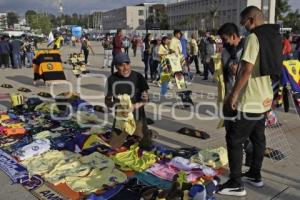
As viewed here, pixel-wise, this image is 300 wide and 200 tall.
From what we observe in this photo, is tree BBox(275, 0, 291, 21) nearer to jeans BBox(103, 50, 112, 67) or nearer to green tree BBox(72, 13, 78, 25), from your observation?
jeans BBox(103, 50, 112, 67)

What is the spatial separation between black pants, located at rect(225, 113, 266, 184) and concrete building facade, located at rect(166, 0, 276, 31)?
242 feet

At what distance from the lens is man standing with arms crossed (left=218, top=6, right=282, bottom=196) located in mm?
4109

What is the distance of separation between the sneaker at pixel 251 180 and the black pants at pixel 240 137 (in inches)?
14.7

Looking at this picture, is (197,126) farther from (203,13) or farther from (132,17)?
(132,17)

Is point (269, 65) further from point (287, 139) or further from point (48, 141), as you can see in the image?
point (48, 141)

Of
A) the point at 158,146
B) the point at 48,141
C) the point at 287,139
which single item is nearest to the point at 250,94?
the point at 158,146

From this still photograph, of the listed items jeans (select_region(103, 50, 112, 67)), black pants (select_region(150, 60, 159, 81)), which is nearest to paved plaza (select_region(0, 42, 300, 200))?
black pants (select_region(150, 60, 159, 81))

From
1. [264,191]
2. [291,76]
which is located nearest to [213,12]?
[291,76]

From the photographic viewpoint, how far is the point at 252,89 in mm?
4324

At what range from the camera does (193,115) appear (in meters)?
8.98

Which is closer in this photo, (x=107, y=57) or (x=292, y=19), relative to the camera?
(x=107, y=57)

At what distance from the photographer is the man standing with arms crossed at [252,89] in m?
4.11

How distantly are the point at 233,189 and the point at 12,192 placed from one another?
113 inches

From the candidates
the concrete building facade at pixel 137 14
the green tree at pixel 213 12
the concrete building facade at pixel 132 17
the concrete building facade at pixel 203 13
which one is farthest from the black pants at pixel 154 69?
the concrete building facade at pixel 132 17
